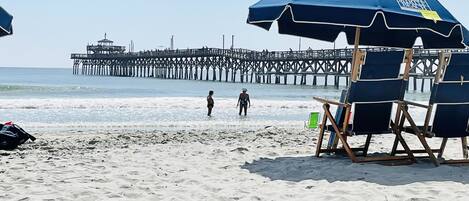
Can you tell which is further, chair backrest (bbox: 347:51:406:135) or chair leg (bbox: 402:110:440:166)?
chair leg (bbox: 402:110:440:166)

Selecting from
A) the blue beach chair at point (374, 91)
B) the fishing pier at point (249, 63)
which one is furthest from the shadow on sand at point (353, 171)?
the fishing pier at point (249, 63)

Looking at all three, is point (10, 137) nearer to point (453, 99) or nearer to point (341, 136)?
point (341, 136)

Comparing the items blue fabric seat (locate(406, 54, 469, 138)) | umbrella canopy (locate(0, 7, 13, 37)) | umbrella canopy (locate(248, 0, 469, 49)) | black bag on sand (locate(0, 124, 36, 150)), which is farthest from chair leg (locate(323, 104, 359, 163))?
black bag on sand (locate(0, 124, 36, 150))

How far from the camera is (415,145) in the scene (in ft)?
24.5

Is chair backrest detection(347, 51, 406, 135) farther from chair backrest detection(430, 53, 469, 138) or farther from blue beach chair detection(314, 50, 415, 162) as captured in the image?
chair backrest detection(430, 53, 469, 138)

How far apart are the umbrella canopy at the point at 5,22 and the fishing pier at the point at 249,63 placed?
2218 cm

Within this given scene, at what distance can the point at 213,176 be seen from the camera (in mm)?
4766

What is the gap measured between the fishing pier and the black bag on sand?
20.7 m

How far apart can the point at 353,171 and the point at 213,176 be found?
123 cm

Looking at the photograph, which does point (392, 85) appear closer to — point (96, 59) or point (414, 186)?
point (414, 186)

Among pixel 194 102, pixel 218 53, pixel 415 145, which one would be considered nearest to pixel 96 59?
pixel 218 53

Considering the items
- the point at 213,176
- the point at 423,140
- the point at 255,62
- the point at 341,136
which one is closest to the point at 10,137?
the point at 213,176

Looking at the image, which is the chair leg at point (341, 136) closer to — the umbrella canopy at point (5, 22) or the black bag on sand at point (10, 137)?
the umbrella canopy at point (5, 22)

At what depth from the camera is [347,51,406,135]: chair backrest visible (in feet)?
16.0
